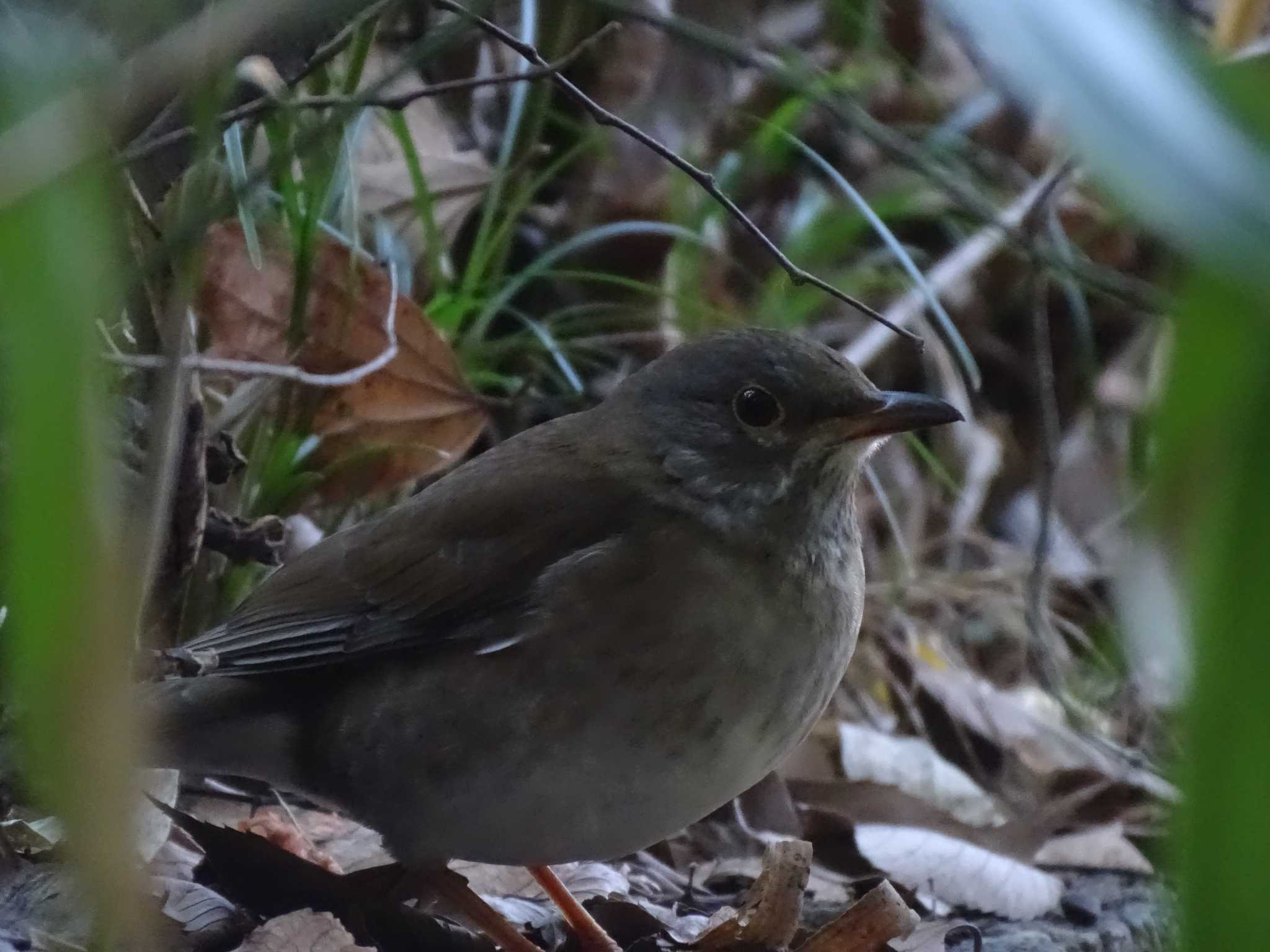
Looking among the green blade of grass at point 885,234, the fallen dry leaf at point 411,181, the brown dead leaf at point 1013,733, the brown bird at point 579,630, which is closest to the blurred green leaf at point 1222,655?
the brown bird at point 579,630

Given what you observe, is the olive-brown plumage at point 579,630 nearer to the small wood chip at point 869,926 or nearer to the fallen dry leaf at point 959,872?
the small wood chip at point 869,926

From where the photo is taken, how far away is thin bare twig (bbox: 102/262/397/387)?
2.52 metres

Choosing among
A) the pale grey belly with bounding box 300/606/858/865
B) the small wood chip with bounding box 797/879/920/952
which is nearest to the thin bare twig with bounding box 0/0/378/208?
the pale grey belly with bounding box 300/606/858/865

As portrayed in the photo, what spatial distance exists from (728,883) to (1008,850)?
2.37 ft

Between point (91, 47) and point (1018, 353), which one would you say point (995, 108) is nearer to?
point (1018, 353)

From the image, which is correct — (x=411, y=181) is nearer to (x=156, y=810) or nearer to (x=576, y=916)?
(x=156, y=810)

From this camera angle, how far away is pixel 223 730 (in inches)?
107

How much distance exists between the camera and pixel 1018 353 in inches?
272

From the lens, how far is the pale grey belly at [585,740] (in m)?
2.40

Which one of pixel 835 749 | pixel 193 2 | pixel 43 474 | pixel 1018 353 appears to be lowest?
pixel 835 749

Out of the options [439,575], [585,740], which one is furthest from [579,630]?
[439,575]

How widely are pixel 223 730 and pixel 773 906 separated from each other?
1063 millimetres

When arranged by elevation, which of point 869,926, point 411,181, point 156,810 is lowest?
point 156,810

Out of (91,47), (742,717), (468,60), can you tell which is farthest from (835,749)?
(91,47)
